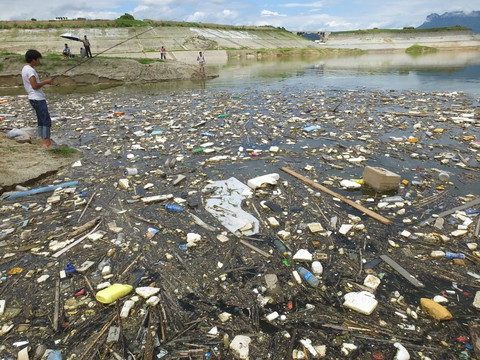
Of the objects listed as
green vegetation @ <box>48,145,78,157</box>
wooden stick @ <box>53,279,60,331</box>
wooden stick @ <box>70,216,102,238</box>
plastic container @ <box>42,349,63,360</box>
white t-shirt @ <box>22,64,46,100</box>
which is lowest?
plastic container @ <box>42,349,63,360</box>

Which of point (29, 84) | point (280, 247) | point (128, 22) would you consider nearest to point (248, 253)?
point (280, 247)

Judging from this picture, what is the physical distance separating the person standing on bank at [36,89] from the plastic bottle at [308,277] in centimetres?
613

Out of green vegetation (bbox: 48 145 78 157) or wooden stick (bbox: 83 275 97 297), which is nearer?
wooden stick (bbox: 83 275 97 297)

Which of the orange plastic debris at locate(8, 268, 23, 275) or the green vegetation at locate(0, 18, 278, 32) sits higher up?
the green vegetation at locate(0, 18, 278, 32)

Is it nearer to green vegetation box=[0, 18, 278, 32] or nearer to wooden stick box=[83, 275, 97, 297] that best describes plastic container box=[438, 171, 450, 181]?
wooden stick box=[83, 275, 97, 297]

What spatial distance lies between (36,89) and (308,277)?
21.5ft

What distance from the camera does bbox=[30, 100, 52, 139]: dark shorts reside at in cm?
593

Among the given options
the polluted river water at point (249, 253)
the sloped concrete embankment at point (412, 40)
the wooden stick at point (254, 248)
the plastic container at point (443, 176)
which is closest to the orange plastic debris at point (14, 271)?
the polluted river water at point (249, 253)

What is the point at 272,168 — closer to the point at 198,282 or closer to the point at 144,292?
the point at 198,282

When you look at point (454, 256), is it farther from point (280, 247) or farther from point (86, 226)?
point (86, 226)

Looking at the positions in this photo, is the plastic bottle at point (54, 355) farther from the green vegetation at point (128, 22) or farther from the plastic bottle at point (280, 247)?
the green vegetation at point (128, 22)

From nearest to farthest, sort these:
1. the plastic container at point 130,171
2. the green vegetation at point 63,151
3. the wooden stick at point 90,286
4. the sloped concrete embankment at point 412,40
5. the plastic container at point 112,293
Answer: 1. the plastic container at point 112,293
2. the wooden stick at point 90,286
3. the plastic container at point 130,171
4. the green vegetation at point 63,151
5. the sloped concrete embankment at point 412,40

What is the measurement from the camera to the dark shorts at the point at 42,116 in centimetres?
593

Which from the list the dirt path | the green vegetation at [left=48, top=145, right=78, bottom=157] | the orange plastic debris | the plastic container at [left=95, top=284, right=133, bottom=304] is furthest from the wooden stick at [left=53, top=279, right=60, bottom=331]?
the green vegetation at [left=48, top=145, right=78, bottom=157]
